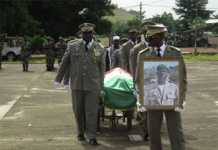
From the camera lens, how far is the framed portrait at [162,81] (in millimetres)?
7637

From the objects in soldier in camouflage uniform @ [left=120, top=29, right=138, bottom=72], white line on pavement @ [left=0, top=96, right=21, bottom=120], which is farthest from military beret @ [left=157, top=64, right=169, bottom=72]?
white line on pavement @ [left=0, top=96, right=21, bottom=120]

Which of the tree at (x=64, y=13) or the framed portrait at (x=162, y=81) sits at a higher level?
the tree at (x=64, y=13)

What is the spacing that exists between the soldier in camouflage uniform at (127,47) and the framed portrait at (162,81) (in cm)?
486

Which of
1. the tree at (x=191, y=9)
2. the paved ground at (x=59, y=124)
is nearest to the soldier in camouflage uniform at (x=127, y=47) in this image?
the paved ground at (x=59, y=124)

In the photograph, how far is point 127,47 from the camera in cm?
1257

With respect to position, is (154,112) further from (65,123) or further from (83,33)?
(65,123)

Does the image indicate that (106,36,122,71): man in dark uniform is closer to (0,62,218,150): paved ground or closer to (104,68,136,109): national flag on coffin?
(0,62,218,150): paved ground

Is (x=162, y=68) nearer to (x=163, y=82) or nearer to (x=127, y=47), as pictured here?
(x=163, y=82)

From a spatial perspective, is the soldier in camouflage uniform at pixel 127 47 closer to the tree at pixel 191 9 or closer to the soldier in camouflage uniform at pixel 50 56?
the soldier in camouflage uniform at pixel 50 56

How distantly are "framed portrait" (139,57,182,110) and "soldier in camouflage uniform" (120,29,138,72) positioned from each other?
16.0 feet

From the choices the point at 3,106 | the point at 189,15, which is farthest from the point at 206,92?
Result: the point at 189,15

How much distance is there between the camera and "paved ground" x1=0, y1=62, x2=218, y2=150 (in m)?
10.3

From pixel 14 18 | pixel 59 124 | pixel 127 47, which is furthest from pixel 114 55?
pixel 14 18

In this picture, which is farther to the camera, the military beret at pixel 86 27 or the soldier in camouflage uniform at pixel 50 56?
the soldier in camouflage uniform at pixel 50 56
